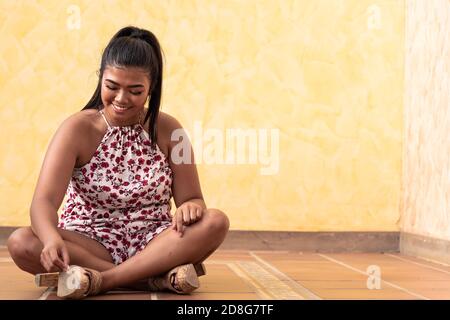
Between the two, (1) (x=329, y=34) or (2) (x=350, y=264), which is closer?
(2) (x=350, y=264)

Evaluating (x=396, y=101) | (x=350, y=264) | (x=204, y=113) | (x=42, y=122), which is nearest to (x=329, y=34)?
(x=396, y=101)

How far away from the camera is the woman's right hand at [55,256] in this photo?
170 cm

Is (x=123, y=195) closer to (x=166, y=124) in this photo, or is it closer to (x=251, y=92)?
(x=166, y=124)

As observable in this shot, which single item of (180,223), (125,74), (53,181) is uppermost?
(125,74)

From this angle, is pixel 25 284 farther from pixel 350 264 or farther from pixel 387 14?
pixel 387 14

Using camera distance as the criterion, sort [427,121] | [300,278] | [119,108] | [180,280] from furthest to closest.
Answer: [427,121] → [300,278] → [119,108] → [180,280]

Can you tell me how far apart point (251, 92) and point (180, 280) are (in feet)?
5.05

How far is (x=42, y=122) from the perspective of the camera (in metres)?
3.25

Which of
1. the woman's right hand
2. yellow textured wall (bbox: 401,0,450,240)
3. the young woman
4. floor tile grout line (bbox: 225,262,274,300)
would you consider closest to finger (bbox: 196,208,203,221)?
the young woman

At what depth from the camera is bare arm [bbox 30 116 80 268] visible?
1.82 meters

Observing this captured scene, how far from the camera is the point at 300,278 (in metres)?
2.31

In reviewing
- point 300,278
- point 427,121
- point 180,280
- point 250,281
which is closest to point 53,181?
point 180,280

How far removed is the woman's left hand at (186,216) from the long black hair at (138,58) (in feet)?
0.77

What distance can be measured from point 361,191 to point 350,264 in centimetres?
57
